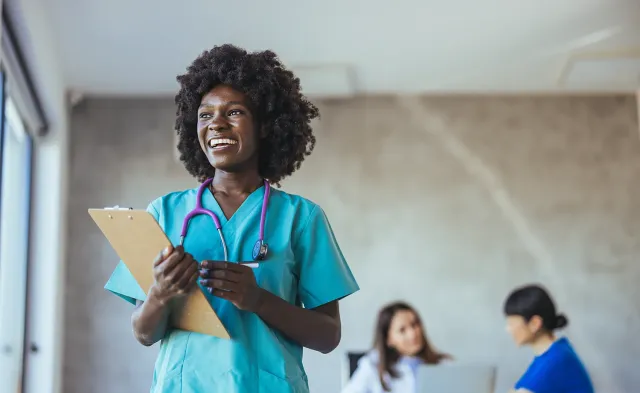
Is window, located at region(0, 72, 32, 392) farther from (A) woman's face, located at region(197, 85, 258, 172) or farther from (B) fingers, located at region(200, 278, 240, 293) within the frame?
(B) fingers, located at region(200, 278, 240, 293)

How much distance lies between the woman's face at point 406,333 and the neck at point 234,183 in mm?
2628

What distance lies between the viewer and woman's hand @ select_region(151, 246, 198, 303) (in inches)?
34.3

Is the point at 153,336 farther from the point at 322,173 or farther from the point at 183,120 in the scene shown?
the point at 322,173

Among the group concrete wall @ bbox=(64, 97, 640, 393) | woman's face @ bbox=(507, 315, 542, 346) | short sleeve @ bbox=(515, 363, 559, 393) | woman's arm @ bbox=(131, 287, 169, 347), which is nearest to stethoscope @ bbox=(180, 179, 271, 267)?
woman's arm @ bbox=(131, 287, 169, 347)

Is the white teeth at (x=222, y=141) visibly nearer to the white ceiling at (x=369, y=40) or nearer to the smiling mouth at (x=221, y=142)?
the smiling mouth at (x=221, y=142)

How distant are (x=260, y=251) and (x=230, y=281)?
4.1 inches

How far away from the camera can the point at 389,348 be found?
11.4ft

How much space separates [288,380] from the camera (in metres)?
0.96

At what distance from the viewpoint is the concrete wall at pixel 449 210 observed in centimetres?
393

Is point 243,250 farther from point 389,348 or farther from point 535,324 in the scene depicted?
point 389,348

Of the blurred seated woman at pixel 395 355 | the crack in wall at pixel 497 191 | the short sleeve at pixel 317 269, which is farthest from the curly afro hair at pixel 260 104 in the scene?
the crack in wall at pixel 497 191

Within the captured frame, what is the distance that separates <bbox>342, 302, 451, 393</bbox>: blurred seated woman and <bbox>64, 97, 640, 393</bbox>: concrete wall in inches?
6.5

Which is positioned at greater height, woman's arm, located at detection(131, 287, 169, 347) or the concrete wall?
the concrete wall

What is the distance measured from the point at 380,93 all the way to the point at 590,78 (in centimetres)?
110
